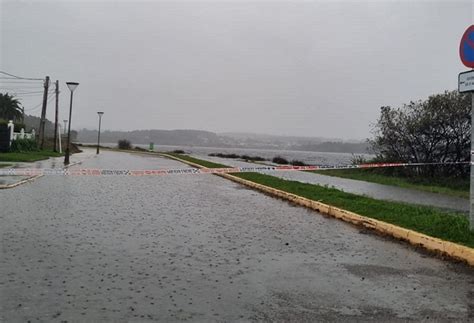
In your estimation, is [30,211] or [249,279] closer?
[249,279]

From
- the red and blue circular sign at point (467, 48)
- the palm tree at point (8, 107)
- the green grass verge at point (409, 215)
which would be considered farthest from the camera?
the palm tree at point (8, 107)

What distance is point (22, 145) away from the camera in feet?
118

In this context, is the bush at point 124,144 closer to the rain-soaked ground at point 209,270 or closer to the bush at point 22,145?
the bush at point 22,145

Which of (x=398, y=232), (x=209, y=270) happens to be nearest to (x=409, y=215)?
(x=398, y=232)

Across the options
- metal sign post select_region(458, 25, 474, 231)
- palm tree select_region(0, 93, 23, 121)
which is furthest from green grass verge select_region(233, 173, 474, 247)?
palm tree select_region(0, 93, 23, 121)

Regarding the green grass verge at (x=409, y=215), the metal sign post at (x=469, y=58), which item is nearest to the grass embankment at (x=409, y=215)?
the green grass verge at (x=409, y=215)

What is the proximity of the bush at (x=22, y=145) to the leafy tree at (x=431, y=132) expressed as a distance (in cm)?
2428

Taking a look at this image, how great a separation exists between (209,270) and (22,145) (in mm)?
33804

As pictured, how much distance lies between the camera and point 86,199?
1252 cm

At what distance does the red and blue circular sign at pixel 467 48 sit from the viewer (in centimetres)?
786

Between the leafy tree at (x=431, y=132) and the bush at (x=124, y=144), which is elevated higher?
the leafy tree at (x=431, y=132)

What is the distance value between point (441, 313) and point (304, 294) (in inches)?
53.1

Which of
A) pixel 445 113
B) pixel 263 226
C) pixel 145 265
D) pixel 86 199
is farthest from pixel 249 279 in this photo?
pixel 445 113

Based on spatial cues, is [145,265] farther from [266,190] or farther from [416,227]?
[266,190]
